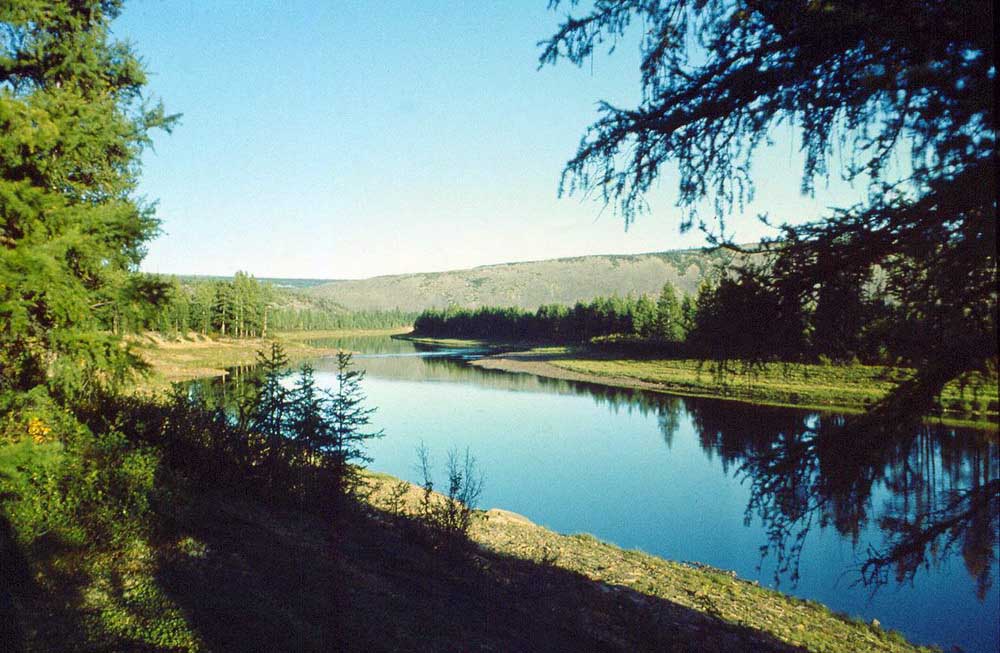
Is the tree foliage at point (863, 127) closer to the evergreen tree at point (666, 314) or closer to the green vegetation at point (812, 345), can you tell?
the green vegetation at point (812, 345)

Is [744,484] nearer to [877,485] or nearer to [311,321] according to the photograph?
[877,485]

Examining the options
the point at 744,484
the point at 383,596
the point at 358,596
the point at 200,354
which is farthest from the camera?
the point at 200,354

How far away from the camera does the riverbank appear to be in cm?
305

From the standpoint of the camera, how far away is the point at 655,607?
944 centimetres

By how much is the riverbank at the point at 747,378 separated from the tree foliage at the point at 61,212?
8.56 meters

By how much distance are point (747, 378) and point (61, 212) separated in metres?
9.64

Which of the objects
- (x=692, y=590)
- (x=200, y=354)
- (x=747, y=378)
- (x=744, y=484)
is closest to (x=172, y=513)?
(x=747, y=378)

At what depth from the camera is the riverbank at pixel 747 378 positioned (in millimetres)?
3051

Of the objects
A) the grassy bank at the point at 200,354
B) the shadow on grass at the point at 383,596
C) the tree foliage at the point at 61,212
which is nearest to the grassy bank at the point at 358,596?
the shadow on grass at the point at 383,596

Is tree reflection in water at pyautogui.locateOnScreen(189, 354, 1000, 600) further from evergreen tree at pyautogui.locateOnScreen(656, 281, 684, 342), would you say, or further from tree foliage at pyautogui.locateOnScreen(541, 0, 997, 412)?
evergreen tree at pyautogui.locateOnScreen(656, 281, 684, 342)

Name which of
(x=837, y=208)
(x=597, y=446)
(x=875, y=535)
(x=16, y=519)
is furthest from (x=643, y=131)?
(x=597, y=446)

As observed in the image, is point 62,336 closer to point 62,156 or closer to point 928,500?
point 62,156

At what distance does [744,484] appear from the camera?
76.0ft

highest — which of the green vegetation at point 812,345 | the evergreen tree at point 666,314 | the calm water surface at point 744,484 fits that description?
the evergreen tree at point 666,314
